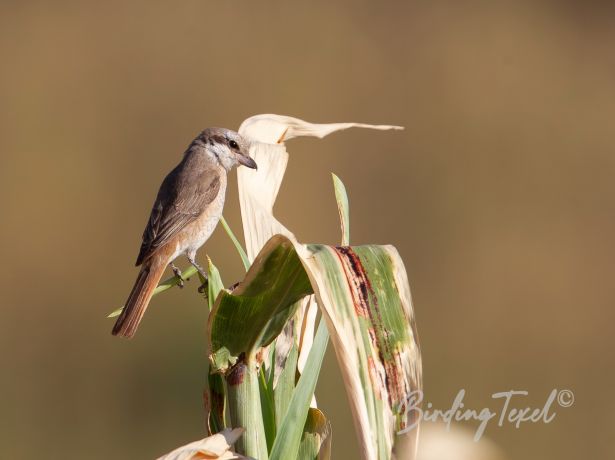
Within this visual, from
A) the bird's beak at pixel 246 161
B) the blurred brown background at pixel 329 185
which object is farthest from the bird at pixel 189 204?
the blurred brown background at pixel 329 185

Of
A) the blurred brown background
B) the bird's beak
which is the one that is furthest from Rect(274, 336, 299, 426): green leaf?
the blurred brown background

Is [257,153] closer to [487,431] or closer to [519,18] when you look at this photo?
[487,431]

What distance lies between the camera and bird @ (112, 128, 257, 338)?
2.37m

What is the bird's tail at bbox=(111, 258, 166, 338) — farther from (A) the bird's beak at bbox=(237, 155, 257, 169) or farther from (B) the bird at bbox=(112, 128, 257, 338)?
(A) the bird's beak at bbox=(237, 155, 257, 169)

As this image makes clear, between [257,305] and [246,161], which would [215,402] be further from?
[246,161]

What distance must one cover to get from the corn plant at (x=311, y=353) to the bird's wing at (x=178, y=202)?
41.9 inches

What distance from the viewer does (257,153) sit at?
66.7 inches

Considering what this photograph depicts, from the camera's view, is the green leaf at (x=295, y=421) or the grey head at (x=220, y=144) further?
the grey head at (x=220, y=144)

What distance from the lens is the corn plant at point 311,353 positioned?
1.08 metres

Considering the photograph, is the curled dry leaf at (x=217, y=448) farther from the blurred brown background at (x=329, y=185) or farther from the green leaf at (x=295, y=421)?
the blurred brown background at (x=329, y=185)

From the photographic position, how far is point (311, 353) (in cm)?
127

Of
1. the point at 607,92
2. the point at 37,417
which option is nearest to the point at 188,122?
the point at 37,417

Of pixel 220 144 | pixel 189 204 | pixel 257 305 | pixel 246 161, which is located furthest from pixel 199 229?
pixel 257 305

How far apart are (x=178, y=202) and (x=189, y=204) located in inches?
1.4
